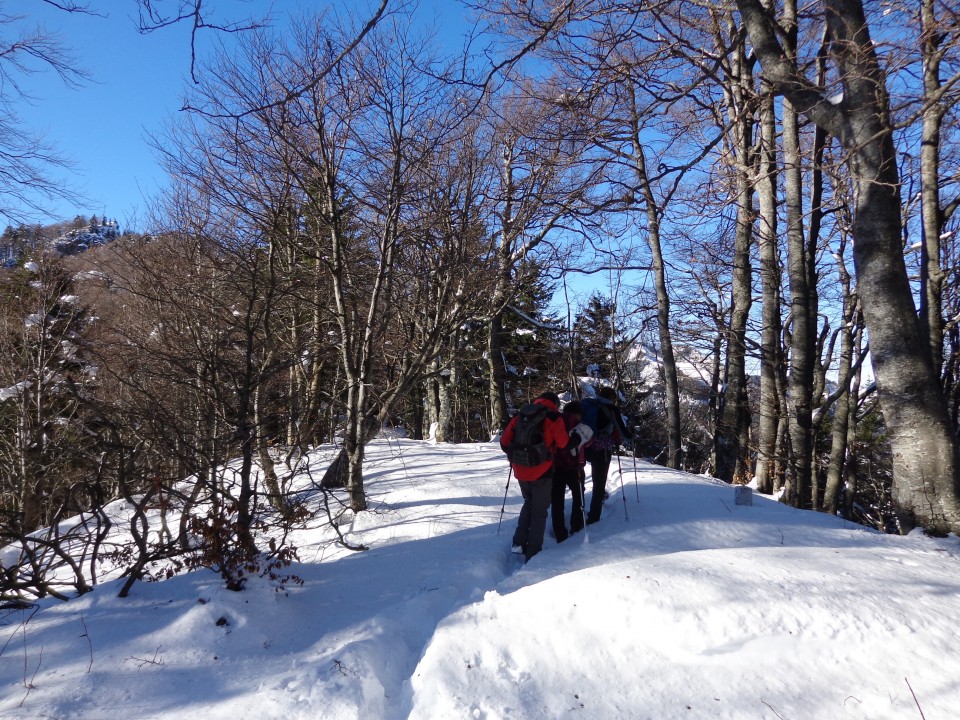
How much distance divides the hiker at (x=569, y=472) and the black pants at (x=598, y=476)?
8.8 inches

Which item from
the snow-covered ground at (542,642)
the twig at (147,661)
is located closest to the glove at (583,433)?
the snow-covered ground at (542,642)

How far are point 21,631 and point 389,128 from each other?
631cm

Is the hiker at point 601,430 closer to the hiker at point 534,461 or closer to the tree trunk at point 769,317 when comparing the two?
the hiker at point 534,461

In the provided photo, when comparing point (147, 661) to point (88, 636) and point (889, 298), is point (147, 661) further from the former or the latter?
point (889, 298)

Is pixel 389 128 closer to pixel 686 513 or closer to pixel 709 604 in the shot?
pixel 686 513

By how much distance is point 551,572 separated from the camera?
462 centimetres

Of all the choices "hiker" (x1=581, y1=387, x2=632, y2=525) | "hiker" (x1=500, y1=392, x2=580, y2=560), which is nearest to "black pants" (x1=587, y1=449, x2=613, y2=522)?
"hiker" (x1=581, y1=387, x2=632, y2=525)

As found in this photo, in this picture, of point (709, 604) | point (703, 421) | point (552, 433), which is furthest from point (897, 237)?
point (703, 421)

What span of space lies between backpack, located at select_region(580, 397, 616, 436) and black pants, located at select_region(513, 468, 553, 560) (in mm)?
1054

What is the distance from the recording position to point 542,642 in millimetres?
3438

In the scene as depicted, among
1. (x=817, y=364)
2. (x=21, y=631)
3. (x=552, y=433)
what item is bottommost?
(x=21, y=631)

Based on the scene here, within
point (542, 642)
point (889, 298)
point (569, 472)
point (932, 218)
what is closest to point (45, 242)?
point (569, 472)

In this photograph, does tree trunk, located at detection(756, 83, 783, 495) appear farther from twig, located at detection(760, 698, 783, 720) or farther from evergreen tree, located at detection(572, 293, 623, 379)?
twig, located at detection(760, 698, 783, 720)

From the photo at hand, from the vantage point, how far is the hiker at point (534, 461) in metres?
5.42
